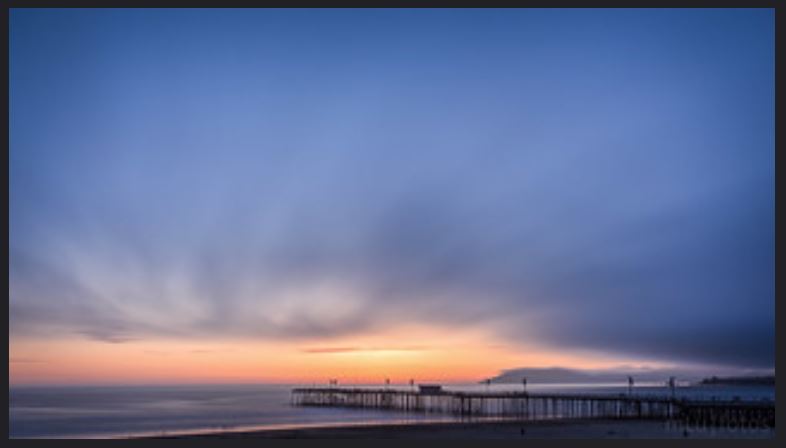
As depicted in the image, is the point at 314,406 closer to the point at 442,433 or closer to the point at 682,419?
the point at 682,419

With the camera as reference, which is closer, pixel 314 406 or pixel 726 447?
pixel 726 447

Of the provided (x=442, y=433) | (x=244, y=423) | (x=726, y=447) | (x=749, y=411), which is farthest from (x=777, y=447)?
(x=244, y=423)

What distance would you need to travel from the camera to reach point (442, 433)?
135 ft

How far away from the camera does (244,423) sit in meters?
63.7

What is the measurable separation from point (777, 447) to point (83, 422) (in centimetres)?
5930

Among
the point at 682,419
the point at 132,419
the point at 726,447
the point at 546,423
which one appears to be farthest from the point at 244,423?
the point at 726,447

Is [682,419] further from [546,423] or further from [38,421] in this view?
[38,421]

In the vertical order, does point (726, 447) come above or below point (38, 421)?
above

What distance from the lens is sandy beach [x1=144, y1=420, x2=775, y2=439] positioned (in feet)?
129

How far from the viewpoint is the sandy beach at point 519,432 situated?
39.5m

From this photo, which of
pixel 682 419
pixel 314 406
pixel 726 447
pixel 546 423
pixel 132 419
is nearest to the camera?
pixel 726 447

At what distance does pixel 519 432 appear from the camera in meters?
41.6

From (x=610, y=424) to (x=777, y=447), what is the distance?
27.3 meters

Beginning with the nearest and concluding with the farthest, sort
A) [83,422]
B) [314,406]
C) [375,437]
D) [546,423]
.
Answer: [375,437] → [546,423] → [83,422] → [314,406]
